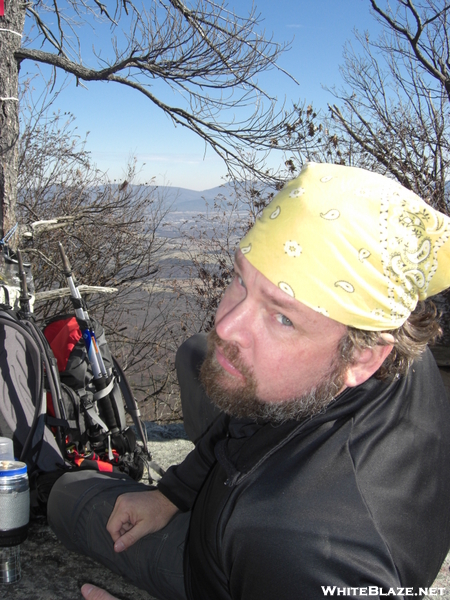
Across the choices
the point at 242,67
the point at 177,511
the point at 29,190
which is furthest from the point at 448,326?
the point at 29,190

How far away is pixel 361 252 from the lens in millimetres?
1180

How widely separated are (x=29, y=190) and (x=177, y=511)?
26.8 feet

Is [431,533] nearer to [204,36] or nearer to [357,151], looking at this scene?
[204,36]

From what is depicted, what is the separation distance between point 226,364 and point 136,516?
2.38ft

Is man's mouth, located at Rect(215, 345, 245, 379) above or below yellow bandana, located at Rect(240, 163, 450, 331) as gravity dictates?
below

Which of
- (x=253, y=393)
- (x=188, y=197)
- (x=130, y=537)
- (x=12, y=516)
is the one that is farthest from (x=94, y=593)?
(x=188, y=197)

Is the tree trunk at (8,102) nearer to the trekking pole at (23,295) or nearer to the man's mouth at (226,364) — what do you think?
the trekking pole at (23,295)

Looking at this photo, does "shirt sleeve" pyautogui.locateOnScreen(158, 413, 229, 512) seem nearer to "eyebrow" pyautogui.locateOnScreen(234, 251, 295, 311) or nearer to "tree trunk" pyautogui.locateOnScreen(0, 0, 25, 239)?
"eyebrow" pyautogui.locateOnScreen(234, 251, 295, 311)

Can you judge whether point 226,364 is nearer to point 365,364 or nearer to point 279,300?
point 279,300

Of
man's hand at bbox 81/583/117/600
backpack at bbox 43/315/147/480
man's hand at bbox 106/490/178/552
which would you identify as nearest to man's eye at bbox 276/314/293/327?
man's hand at bbox 106/490/178/552

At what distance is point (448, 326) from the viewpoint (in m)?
5.17

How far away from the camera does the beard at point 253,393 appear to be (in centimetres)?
119

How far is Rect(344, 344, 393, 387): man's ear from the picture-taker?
1238mm

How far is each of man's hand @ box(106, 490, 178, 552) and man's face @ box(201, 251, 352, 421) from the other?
614mm
